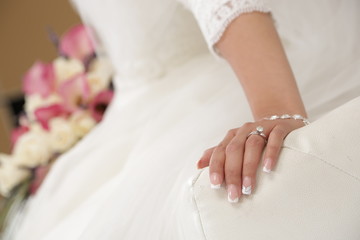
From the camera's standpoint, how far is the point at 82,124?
1504mm

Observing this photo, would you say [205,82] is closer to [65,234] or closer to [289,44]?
[289,44]

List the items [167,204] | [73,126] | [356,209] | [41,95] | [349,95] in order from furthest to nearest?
[41,95] → [73,126] → [349,95] → [167,204] → [356,209]

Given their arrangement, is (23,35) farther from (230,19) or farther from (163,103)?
(230,19)

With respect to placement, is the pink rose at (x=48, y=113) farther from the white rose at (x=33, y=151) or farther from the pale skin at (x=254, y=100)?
the pale skin at (x=254, y=100)

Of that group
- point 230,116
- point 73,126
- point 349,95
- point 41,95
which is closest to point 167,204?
point 230,116

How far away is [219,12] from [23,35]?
7.34 feet

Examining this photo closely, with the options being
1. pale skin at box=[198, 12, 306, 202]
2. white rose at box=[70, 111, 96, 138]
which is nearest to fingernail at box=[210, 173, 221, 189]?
pale skin at box=[198, 12, 306, 202]

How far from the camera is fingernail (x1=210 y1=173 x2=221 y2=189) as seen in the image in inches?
23.0

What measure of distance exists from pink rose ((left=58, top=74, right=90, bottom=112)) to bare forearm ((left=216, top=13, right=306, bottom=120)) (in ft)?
2.44

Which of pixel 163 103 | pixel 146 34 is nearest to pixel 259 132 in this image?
pixel 163 103

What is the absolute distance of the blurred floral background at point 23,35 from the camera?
284cm

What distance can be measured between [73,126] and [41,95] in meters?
0.20

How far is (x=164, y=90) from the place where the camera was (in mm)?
1245

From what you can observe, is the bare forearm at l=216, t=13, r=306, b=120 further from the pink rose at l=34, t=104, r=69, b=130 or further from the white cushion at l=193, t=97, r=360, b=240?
the pink rose at l=34, t=104, r=69, b=130
